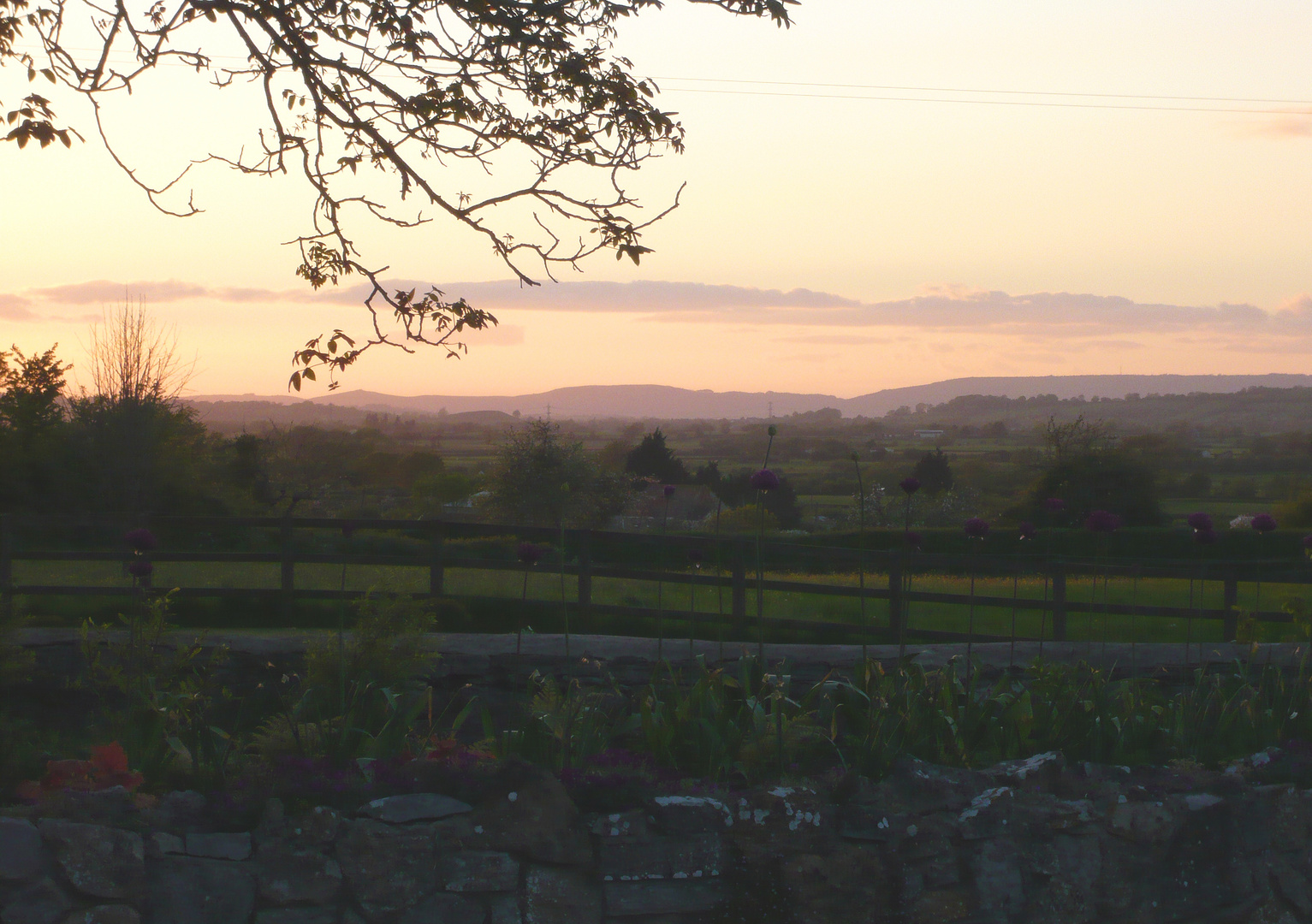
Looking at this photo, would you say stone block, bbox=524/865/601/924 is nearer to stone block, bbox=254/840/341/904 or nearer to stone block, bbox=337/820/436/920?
stone block, bbox=337/820/436/920

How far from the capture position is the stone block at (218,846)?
2428 mm

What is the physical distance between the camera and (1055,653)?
183 inches

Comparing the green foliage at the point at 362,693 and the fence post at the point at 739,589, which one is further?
the fence post at the point at 739,589

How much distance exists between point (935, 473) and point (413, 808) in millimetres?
21500

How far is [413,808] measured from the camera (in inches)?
99.3

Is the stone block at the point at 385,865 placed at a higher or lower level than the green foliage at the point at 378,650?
lower

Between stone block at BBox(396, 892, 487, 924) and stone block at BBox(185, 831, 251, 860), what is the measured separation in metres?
0.44

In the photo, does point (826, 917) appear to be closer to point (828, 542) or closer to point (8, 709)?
point (8, 709)

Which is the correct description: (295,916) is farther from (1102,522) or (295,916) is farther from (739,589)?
(739,589)

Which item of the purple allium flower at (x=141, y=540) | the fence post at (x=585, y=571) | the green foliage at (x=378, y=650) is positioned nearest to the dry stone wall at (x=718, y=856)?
the green foliage at (x=378, y=650)

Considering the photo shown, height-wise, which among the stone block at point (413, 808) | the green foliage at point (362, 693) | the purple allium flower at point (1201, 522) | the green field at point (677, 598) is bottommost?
the green field at point (677, 598)

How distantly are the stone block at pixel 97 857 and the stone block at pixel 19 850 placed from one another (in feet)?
0.09

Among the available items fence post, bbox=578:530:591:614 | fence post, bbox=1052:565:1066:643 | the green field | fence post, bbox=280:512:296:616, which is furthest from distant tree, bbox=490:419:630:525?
fence post, bbox=1052:565:1066:643

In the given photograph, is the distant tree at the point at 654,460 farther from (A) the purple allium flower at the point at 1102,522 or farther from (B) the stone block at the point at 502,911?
(B) the stone block at the point at 502,911
